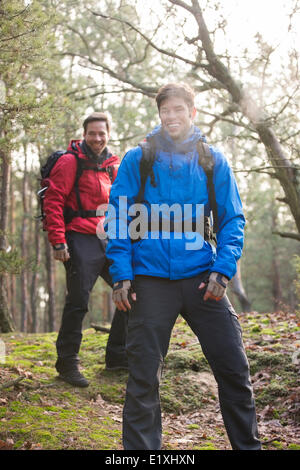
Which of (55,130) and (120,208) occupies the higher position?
(55,130)

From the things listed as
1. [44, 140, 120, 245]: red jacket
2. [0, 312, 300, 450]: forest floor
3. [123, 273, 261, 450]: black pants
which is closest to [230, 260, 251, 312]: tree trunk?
[0, 312, 300, 450]: forest floor

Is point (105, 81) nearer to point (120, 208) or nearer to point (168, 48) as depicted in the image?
point (168, 48)

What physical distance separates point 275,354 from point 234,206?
3117 millimetres

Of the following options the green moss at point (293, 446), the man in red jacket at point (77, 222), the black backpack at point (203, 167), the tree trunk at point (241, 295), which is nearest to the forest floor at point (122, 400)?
the green moss at point (293, 446)

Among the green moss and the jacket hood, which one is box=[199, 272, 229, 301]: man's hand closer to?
the jacket hood

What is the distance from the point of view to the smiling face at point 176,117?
3.14m

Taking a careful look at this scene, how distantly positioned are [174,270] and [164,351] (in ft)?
1.75

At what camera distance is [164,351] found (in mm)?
2900

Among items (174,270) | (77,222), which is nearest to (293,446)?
(174,270)

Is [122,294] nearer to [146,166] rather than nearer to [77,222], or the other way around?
[146,166]

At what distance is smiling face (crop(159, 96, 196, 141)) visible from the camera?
10.3ft

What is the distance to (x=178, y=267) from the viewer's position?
2934 millimetres

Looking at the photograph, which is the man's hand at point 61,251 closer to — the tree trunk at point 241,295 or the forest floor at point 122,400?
the forest floor at point 122,400
